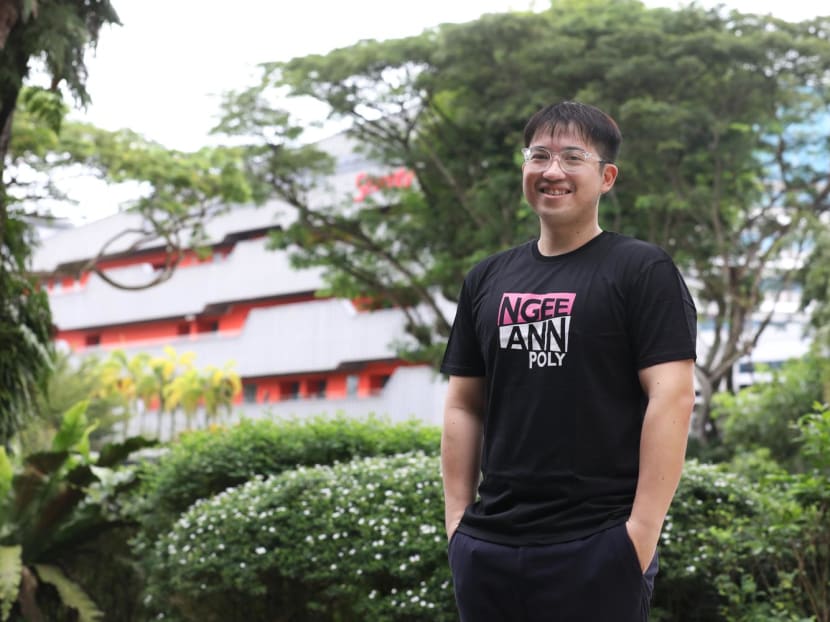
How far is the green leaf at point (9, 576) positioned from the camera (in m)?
8.13

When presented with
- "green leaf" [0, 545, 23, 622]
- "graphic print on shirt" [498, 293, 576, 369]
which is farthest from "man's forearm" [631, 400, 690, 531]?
"green leaf" [0, 545, 23, 622]

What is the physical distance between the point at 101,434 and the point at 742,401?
24690mm

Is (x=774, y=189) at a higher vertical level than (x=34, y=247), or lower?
higher

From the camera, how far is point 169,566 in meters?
7.84

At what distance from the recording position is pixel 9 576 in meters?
8.30

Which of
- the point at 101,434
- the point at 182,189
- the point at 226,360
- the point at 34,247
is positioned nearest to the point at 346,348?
the point at 226,360

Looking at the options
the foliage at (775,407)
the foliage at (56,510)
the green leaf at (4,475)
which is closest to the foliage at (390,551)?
the foliage at (56,510)

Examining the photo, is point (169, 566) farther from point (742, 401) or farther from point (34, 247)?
point (742, 401)

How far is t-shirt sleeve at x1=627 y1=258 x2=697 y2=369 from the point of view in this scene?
282 centimetres

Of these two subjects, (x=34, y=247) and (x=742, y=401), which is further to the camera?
(x=742, y=401)

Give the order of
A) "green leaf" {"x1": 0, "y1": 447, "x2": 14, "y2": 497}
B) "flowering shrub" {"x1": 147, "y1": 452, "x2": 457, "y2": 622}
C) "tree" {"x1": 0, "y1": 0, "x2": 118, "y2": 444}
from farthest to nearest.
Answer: "green leaf" {"x1": 0, "y1": 447, "x2": 14, "y2": 497} < "tree" {"x1": 0, "y1": 0, "x2": 118, "y2": 444} < "flowering shrub" {"x1": 147, "y1": 452, "x2": 457, "y2": 622}

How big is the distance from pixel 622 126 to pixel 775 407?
19.6ft

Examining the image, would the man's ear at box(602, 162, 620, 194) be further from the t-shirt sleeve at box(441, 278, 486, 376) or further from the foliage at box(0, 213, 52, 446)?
the foliage at box(0, 213, 52, 446)

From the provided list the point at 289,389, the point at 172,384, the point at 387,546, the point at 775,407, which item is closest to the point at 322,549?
the point at 387,546
